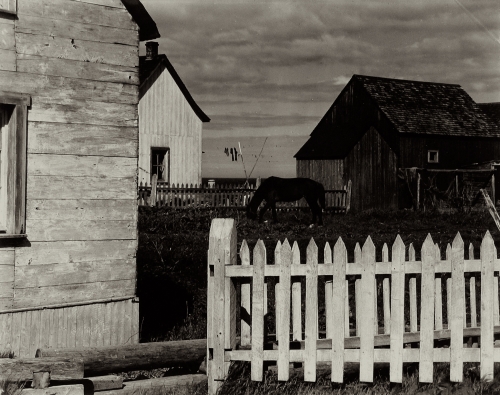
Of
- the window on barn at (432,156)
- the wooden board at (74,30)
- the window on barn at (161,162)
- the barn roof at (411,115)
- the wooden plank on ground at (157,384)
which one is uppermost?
the barn roof at (411,115)

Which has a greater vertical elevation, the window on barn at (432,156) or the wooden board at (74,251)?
the window on barn at (432,156)

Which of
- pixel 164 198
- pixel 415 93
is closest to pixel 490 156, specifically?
pixel 415 93

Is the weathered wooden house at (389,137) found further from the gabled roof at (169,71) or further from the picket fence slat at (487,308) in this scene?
the picket fence slat at (487,308)

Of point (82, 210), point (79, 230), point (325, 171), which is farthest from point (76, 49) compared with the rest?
point (325, 171)

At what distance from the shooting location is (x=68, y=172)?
8.34m

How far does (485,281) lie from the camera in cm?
664

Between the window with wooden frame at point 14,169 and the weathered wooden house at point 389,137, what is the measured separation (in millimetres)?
30795

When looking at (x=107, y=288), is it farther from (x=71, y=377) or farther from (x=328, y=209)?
(x=328, y=209)

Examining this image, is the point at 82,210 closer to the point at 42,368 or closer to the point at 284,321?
the point at 42,368

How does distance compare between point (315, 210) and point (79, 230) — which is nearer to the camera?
point (79, 230)

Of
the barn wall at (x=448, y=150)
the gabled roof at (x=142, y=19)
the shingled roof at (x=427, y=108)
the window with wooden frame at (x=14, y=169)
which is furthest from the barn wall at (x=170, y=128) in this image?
the window with wooden frame at (x=14, y=169)

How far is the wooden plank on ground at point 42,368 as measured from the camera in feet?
19.5

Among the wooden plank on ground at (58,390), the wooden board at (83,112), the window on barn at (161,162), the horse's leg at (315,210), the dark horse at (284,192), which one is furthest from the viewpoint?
the window on barn at (161,162)

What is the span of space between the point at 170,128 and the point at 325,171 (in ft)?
32.4
